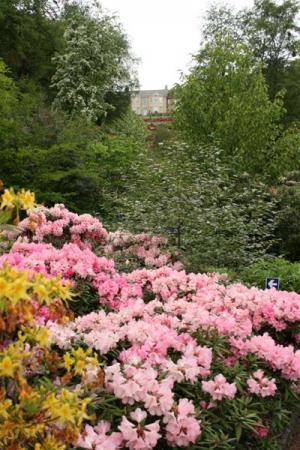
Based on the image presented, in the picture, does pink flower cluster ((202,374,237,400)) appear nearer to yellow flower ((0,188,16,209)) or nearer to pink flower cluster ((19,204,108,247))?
yellow flower ((0,188,16,209))

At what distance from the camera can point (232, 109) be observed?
36.3ft

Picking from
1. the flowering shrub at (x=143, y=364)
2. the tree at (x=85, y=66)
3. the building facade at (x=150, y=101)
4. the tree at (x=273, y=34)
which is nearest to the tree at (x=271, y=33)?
the tree at (x=273, y=34)

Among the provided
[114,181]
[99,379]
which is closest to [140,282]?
[99,379]

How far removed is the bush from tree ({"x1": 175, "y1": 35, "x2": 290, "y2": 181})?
18.1 ft

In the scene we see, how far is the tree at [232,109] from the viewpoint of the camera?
11.1 m

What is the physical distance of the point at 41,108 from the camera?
9.46 meters

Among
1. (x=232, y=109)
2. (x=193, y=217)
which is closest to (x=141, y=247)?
(x=193, y=217)

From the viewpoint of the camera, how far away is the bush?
5199 millimetres

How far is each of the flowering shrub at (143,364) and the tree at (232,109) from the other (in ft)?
25.4

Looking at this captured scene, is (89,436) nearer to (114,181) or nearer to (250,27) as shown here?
(114,181)

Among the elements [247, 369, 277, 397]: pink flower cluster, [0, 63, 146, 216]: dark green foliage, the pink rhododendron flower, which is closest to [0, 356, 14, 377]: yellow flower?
the pink rhododendron flower

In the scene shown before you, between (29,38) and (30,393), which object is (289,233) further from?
(29,38)

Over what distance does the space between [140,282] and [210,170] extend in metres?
3.38

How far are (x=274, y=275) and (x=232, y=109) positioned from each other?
6.45m
